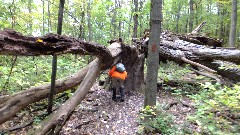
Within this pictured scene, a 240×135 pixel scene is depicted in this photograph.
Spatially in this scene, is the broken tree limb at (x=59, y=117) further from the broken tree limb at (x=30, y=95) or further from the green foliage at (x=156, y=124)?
the green foliage at (x=156, y=124)

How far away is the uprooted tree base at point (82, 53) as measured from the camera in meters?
4.06

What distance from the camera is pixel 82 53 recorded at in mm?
5586

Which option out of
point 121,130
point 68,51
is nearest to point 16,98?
point 68,51

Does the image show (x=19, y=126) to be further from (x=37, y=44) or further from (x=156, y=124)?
(x=156, y=124)

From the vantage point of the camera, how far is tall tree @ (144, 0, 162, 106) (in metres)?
5.56

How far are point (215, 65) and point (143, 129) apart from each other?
488 centimetres

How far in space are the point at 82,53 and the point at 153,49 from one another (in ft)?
5.81

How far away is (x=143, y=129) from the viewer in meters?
5.86

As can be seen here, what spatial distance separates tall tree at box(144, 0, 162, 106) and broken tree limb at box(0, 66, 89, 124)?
8.27ft

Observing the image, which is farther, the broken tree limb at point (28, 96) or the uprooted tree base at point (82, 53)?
the broken tree limb at point (28, 96)

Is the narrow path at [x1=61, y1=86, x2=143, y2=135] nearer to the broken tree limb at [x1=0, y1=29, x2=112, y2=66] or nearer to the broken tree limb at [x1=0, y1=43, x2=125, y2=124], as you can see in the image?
the broken tree limb at [x1=0, y1=43, x2=125, y2=124]

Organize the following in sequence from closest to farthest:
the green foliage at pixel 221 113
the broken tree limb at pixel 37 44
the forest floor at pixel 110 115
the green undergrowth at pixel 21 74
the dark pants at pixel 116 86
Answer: the green foliage at pixel 221 113 < the broken tree limb at pixel 37 44 < the forest floor at pixel 110 115 < the green undergrowth at pixel 21 74 < the dark pants at pixel 116 86

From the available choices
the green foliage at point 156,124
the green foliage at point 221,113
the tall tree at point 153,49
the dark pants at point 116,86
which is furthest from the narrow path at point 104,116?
the green foliage at point 221,113

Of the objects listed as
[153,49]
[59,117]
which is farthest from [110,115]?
[153,49]
